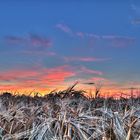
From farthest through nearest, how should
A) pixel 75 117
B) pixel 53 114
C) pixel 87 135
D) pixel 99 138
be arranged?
pixel 53 114, pixel 75 117, pixel 87 135, pixel 99 138

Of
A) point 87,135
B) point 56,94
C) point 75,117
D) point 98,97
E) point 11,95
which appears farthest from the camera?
point 11,95

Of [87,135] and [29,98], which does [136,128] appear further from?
[29,98]

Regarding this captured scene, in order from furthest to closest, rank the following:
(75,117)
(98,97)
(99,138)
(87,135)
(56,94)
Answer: (56,94) < (98,97) < (75,117) < (87,135) < (99,138)

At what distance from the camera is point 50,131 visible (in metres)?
5.32

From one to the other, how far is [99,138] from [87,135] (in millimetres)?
406

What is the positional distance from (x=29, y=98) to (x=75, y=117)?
4.45m

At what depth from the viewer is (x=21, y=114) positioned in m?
6.72

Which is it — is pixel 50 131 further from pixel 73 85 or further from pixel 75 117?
pixel 73 85

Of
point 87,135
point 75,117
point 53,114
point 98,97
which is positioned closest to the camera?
point 87,135

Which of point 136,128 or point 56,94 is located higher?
point 56,94

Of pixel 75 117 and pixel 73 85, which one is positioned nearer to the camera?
pixel 75 117

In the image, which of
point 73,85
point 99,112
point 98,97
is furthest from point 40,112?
point 73,85

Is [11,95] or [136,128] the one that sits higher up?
[11,95]

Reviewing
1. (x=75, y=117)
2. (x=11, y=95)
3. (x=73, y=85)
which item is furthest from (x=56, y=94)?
(x=75, y=117)
